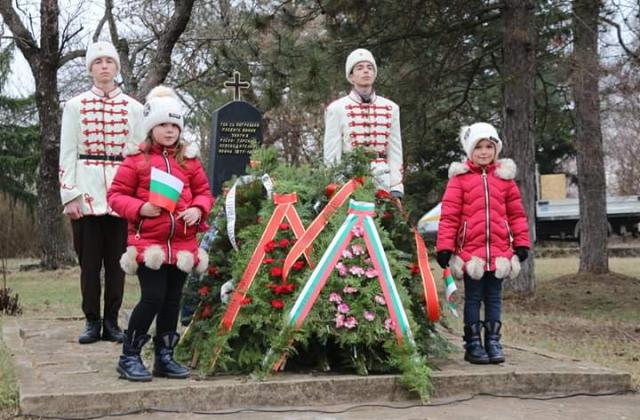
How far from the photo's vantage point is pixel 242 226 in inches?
221

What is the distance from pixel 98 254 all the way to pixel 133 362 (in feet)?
5.08

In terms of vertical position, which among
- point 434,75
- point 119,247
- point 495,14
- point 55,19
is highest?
point 55,19

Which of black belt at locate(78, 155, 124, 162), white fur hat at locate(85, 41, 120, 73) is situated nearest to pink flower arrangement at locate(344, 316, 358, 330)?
black belt at locate(78, 155, 124, 162)

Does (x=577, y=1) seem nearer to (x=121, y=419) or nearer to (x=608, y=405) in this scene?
(x=608, y=405)

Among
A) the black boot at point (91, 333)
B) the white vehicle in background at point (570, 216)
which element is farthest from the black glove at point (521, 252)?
the white vehicle in background at point (570, 216)

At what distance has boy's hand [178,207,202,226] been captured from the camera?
199 inches

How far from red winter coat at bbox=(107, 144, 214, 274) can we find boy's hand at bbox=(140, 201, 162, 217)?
26 millimetres

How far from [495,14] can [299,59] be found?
8.80ft

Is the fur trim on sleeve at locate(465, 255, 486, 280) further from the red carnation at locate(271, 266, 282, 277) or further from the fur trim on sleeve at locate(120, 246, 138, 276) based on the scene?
the fur trim on sleeve at locate(120, 246, 138, 276)

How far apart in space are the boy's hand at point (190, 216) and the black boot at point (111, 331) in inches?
75.5

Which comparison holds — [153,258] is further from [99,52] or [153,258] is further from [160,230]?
[99,52]

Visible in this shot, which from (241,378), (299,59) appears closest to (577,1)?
(299,59)

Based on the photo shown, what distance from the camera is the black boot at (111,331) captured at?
664 cm

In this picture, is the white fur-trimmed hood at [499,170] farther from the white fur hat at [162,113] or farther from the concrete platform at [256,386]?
the white fur hat at [162,113]
